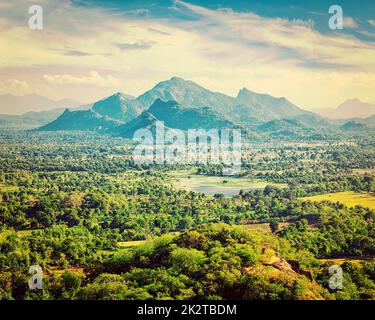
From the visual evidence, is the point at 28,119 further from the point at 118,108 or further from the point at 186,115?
the point at 186,115

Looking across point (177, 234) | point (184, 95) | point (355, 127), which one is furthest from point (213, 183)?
point (184, 95)

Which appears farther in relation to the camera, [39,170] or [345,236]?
[39,170]

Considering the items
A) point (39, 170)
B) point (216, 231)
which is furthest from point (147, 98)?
point (216, 231)

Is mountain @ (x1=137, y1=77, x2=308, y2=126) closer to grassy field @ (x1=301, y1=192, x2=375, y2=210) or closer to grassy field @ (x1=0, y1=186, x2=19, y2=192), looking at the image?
grassy field @ (x1=301, y1=192, x2=375, y2=210)

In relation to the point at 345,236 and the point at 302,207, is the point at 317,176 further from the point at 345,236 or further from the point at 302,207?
the point at 345,236

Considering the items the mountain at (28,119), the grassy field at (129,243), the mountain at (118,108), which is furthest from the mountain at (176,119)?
the grassy field at (129,243)
